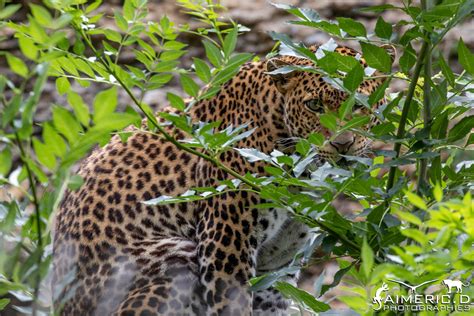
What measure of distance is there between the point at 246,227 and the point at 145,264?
0.60 m

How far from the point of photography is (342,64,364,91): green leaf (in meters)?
2.94

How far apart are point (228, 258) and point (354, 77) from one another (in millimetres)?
2456

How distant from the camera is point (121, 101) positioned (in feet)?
33.2

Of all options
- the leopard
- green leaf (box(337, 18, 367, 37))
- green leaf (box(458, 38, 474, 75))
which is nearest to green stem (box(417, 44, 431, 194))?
green leaf (box(458, 38, 474, 75))

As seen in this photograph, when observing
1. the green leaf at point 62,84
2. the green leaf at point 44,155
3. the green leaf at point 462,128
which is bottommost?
the green leaf at point 462,128

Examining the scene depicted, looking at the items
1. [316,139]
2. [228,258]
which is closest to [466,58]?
[316,139]

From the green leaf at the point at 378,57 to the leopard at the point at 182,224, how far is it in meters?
1.87

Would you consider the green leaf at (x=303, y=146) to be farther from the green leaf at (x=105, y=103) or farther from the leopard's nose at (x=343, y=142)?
the leopard's nose at (x=343, y=142)

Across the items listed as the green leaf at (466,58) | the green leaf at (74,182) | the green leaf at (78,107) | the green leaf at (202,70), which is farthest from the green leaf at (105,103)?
the green leaf at (466,58)

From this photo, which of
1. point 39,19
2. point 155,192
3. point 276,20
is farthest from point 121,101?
point 39,19

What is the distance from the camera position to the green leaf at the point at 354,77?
294cm

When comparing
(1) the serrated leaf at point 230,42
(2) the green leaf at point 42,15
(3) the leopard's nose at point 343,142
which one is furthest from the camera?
(3) the leopard's nose at point 343,142

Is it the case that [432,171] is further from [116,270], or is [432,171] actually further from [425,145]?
[116,270]

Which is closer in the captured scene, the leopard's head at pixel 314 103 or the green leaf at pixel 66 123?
the green leaf at pixel 66 123
